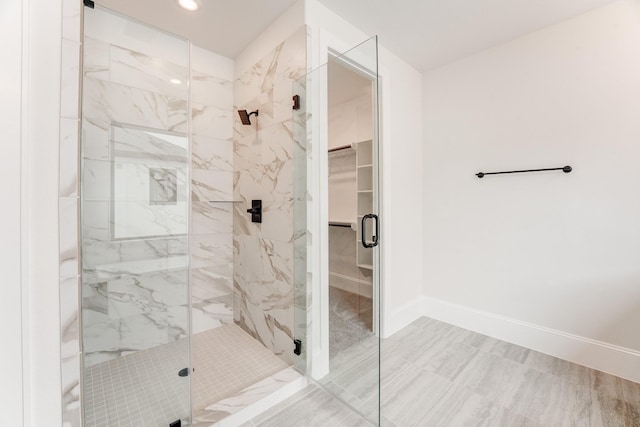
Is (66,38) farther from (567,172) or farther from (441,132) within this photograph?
(567,172)

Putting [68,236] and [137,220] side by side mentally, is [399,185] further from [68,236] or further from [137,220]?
[68,236]

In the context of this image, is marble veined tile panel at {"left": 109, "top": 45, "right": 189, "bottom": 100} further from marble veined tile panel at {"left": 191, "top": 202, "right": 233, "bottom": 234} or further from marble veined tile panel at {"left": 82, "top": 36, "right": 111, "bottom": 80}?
marble veined tile panel at {"left": 191, "top": 202, "right": 233, "bottom": 234}

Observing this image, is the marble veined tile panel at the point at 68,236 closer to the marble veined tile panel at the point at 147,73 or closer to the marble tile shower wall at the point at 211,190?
the marble veined tile panel at the point at 147,73

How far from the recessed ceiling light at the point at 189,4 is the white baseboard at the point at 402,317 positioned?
112 inches

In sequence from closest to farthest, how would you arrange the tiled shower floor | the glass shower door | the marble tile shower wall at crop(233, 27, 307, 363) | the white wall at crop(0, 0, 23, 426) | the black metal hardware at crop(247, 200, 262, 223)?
the white wall at crop(0, 0, 23, 426), the tiled shower floor, the glass shower door, the marble tile shower wall at crop(233, 27, 307, 363), the black metal hardware at crop(247, 200, 262, 223)

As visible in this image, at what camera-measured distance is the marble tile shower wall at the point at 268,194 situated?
5.90ft

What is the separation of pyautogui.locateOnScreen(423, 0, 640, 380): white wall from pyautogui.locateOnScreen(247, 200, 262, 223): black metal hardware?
180cm

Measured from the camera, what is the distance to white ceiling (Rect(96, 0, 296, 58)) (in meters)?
1.72

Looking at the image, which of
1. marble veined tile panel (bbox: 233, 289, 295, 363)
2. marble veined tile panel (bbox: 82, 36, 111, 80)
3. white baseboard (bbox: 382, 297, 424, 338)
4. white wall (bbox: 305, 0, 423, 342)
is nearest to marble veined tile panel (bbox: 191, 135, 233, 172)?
marble veined tile panel (bbox: 82, 36, 111, 80)

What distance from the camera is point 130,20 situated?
1.25m

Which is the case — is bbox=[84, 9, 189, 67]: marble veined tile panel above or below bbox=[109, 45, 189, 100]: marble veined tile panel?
above

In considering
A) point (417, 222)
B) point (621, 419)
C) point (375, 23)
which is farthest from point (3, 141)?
point (621, 419)

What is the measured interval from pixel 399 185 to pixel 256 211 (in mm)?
1378

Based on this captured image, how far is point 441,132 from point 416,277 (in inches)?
60.2
